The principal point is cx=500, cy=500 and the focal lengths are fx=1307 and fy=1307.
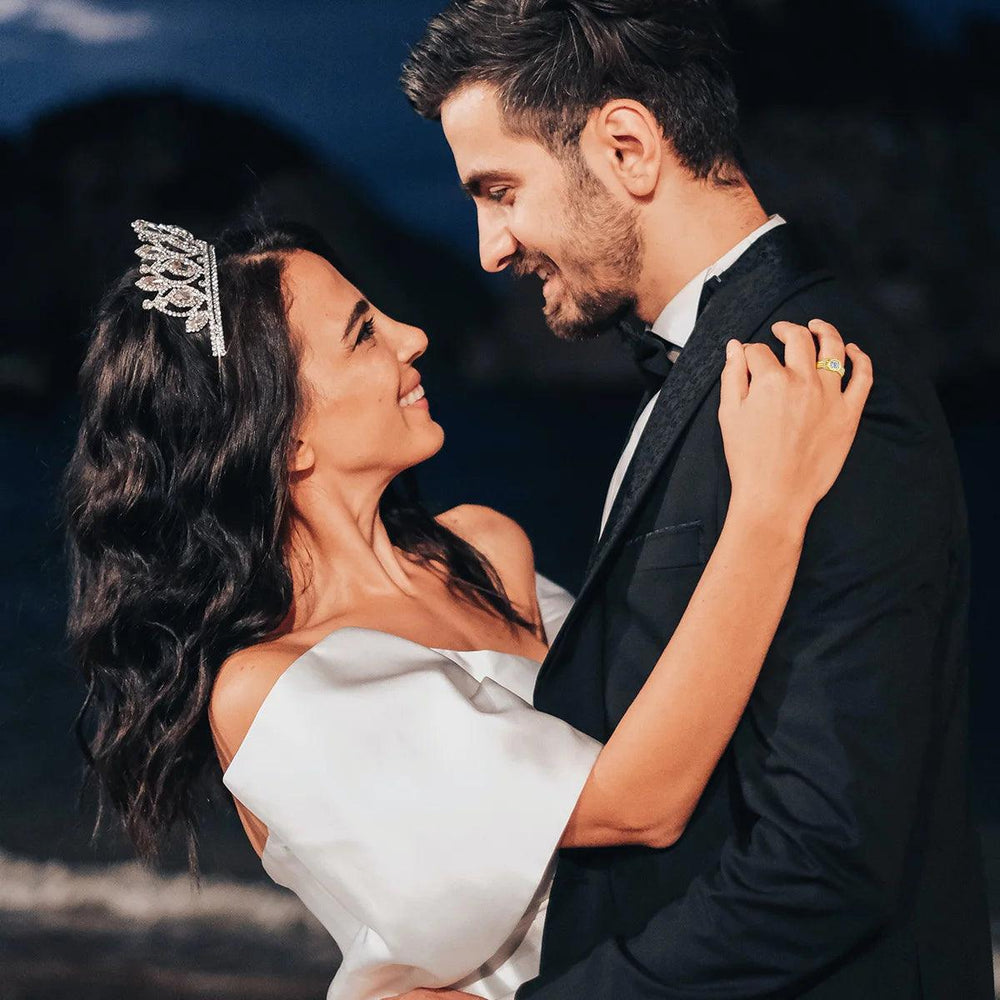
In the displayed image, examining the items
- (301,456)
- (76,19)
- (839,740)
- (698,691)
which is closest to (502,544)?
(301,456)

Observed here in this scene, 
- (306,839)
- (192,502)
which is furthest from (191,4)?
(306,839)

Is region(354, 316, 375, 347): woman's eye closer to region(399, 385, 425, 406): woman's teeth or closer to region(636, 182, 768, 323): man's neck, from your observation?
region(399, 385, 425, 406): woman's teeth

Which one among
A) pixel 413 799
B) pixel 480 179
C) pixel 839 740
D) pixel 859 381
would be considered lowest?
pixel 413 799

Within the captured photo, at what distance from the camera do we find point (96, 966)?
9.79 feet

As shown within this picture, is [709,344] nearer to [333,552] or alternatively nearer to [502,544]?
[333,552]

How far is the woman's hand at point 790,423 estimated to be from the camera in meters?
1.34

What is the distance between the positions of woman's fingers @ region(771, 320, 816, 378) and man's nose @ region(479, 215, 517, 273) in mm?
499

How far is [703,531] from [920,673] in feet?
0.89

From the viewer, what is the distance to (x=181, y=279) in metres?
1.99

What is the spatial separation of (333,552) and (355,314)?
1.24 feet

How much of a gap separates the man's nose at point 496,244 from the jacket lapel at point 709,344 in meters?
0.38

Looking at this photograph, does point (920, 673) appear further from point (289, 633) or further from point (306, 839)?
point (289, 633)

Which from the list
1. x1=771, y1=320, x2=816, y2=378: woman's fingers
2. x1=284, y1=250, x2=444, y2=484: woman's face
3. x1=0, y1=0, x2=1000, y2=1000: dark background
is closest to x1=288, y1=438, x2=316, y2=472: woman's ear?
x1=284, y1=250, x2=444, y2=484: woman's face

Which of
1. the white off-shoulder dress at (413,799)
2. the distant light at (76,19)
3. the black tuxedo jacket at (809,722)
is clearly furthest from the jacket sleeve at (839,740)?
the distant light at (76,19)
